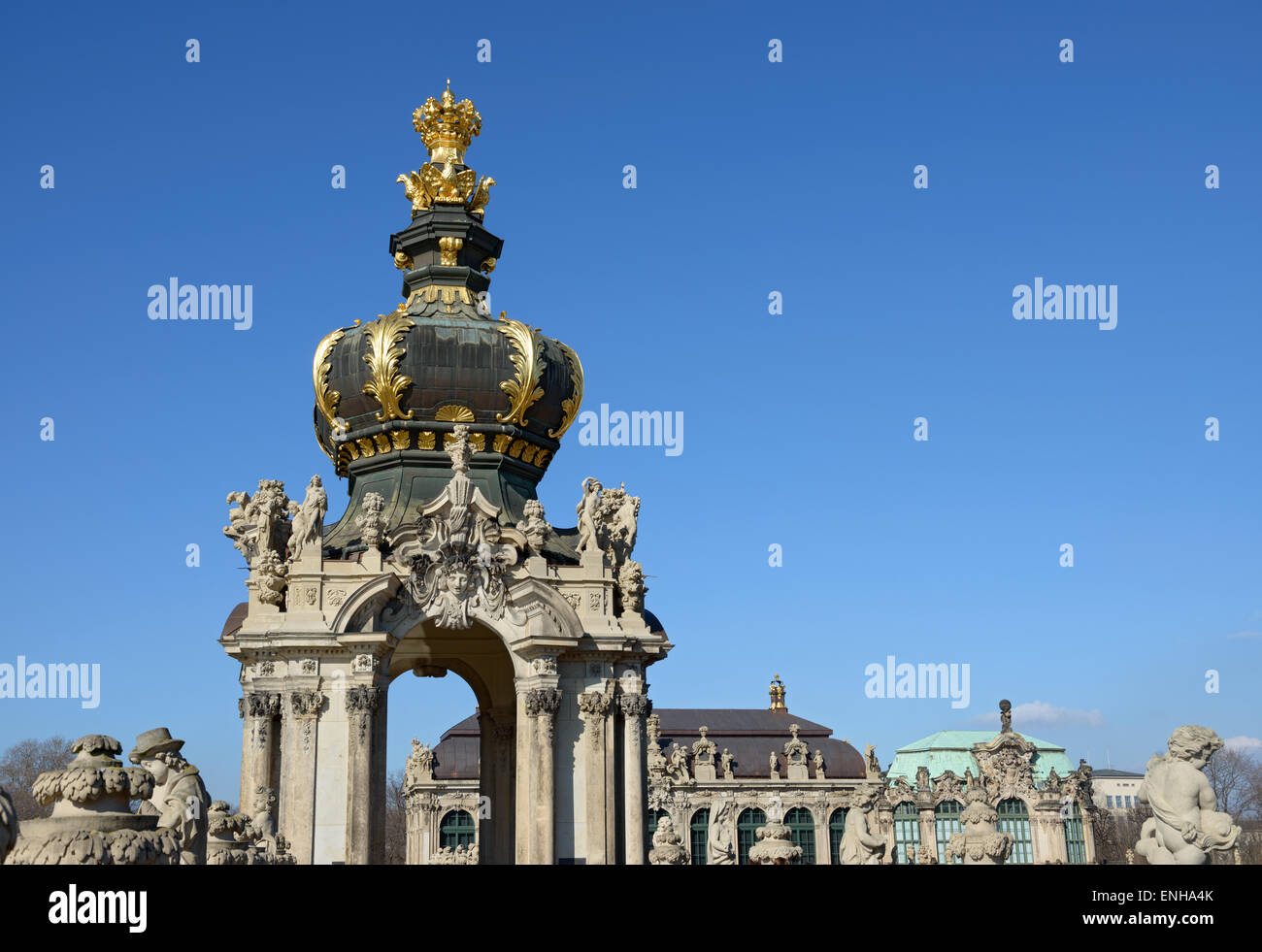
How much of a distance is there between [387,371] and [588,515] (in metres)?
6.88

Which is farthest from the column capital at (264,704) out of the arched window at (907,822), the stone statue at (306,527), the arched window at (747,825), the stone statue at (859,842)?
the arched window at (907,822)

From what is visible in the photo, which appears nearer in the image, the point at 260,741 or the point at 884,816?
the point at 260,741

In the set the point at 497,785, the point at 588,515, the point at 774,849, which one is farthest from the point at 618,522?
the point at 774,849

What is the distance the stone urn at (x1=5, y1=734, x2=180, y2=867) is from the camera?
11781mm

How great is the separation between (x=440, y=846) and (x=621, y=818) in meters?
51.9

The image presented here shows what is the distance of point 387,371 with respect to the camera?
39438mm

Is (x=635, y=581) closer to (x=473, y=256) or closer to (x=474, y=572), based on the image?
(x=474, y=572)

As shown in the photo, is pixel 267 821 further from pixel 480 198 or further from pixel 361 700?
pixel 480 198

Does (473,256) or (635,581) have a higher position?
(473,256)

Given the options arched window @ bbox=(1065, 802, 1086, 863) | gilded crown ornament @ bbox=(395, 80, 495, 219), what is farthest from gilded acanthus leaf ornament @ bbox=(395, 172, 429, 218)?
arched window @ bbox=(1065, 802, 1086, 863)

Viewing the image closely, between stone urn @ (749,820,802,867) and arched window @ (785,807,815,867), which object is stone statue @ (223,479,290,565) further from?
arched window @ (785,807,815,867)

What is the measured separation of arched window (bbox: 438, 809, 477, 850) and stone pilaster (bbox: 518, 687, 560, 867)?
52.2 m
